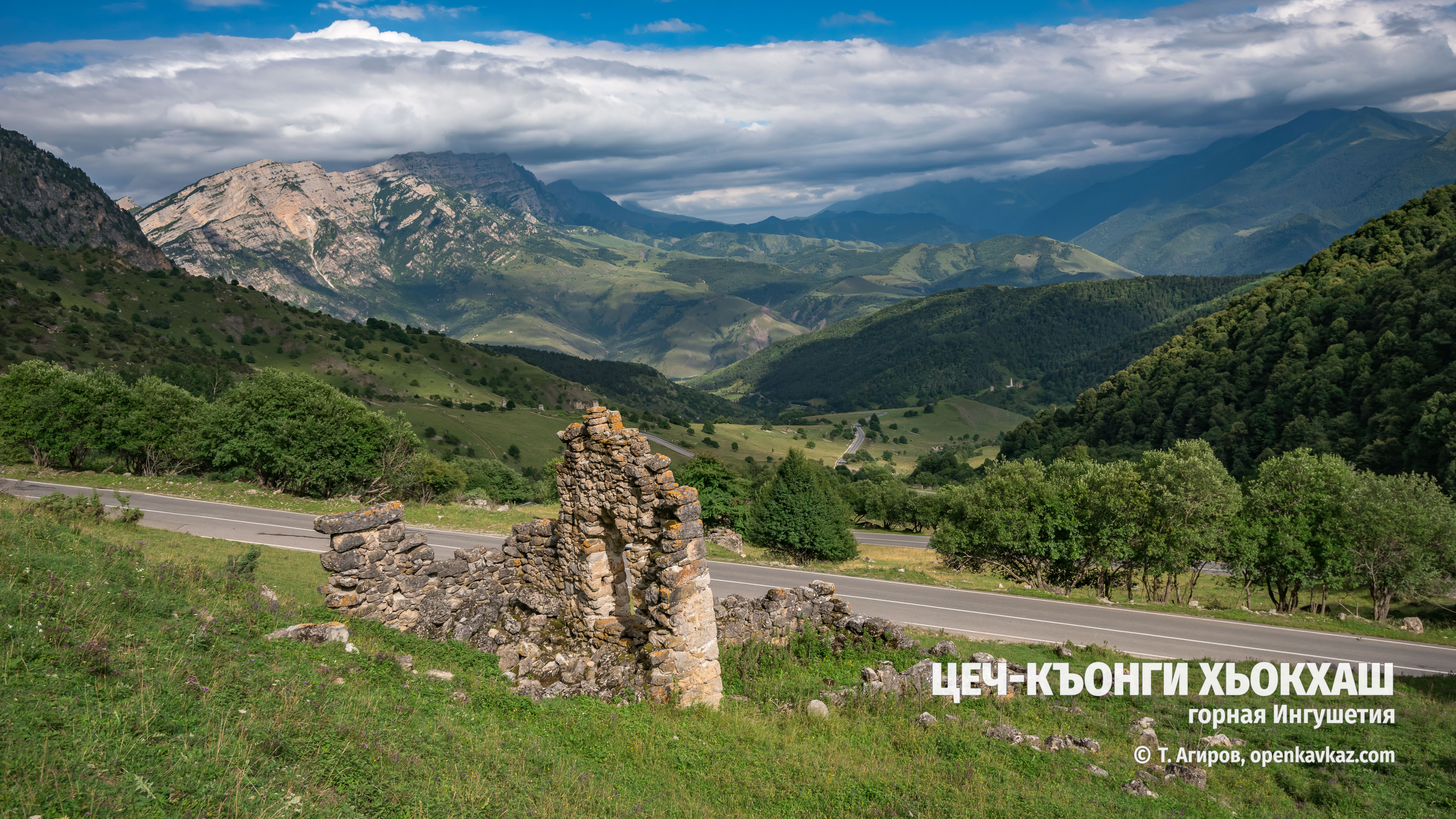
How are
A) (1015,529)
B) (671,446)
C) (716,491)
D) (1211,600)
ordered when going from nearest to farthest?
(1015,529) → (1211,600) → (716,491) → (671,446)

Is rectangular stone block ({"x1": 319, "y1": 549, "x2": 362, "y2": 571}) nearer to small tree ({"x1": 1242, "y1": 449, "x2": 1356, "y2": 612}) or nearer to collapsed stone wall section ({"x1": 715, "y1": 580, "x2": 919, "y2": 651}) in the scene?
collapsed stone wall section ({"x1": 715, "y1": 580, "x2": 919, "y2": 651})

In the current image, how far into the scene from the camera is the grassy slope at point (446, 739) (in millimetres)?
6945

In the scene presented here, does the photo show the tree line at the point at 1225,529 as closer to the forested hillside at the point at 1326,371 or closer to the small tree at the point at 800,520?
the small tree at the point at 800,520

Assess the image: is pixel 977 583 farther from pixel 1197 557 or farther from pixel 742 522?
pixel 742 522

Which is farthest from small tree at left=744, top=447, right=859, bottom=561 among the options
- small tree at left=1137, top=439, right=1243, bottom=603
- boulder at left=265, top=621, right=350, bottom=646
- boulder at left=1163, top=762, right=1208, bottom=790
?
boulder at left=265, top=621, right=350, bottom=646

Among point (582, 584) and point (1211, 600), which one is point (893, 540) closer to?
point (1211, 600)

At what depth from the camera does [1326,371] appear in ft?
317

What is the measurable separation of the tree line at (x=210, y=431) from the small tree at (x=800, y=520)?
78.1ft

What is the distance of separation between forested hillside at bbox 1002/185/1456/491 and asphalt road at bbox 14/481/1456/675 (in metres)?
50.1

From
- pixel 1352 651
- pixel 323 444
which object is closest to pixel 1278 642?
pixel 1352 651

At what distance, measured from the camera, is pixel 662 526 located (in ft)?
42.0

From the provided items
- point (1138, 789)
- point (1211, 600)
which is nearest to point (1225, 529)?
point (1211, 600)

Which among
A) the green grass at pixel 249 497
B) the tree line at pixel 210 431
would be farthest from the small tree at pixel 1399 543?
the tree line at pixel 210 431

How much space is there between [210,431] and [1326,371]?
417ft
